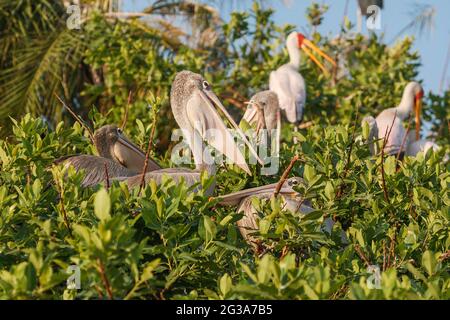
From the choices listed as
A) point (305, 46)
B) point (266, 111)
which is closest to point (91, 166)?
point (266, 111)

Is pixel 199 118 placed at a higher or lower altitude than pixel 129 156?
higher

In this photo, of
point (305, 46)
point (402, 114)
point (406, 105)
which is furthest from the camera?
point (305, 46)

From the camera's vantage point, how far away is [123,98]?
12.2m

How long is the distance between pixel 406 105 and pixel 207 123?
4937mm

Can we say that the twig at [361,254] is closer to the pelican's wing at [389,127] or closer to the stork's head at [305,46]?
the pelican's wing at [389,127]

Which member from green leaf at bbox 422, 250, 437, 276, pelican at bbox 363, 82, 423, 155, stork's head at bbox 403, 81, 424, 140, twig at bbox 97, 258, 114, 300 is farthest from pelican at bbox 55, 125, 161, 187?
stork's head at bbox 403, 81, 424, 140

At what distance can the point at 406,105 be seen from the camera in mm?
11391

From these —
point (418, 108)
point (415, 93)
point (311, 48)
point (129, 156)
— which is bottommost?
point (129, 156)

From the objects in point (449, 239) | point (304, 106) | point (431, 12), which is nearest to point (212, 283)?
point (449, 239)

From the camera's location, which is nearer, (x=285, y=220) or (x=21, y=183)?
(x=285, y=220)

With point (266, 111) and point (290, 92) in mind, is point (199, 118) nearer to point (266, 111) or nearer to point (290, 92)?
point (266, 111)
